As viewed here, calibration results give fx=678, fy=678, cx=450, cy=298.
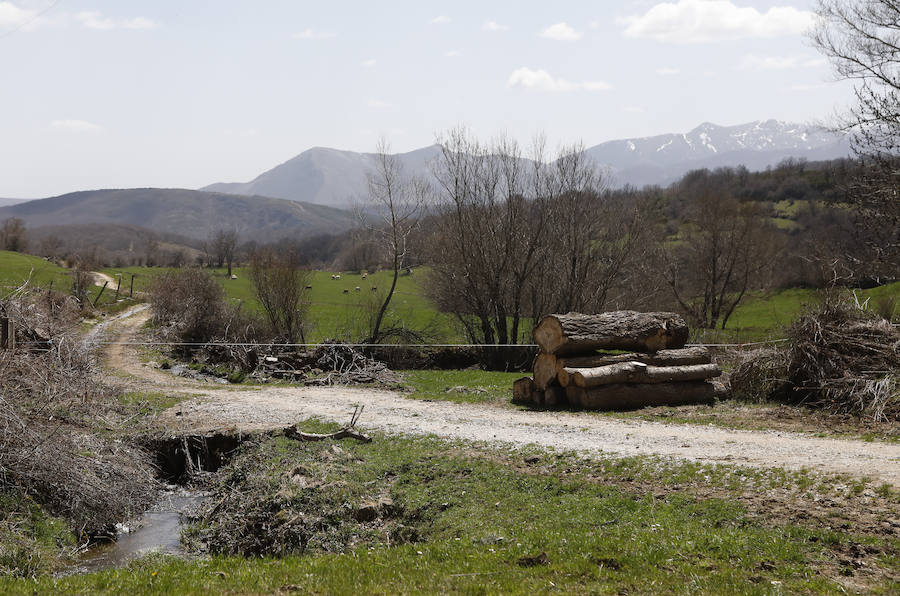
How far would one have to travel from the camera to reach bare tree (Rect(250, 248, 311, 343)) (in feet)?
102

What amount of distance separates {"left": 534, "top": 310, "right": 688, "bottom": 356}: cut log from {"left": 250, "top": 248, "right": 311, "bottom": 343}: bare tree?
51.6ft

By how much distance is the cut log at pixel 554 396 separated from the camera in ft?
58.4

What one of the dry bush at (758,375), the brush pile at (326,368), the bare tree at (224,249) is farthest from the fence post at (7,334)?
the bare tree at (224,249)

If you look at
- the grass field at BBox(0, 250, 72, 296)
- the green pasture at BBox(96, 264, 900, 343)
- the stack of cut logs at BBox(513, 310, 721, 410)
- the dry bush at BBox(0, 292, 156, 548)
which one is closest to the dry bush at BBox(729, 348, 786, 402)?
the stack of cut logs at BBox(513, 310, 721, 410)

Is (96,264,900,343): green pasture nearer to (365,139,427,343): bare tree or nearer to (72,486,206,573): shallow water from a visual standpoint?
(365,139,427,343): bare tree

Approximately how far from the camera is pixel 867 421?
13375mm

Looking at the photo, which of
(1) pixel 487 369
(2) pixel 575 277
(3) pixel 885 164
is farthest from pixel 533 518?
(2) pixel 575 277

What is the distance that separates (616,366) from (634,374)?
0.53 meters

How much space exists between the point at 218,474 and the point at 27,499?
152 inches

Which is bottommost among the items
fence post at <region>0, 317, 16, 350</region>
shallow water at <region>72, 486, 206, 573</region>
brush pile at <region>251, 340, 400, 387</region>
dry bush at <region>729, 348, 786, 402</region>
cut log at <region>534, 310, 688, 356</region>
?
shallow water at <region>72, 486, 206, 573</region>

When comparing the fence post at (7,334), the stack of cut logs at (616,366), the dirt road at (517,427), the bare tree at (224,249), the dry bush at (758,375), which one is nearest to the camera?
the dirt road at (517,427)

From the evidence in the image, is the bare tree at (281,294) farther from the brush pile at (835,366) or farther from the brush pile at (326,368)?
the brush pile at (835,366)

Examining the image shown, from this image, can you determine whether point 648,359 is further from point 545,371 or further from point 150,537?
point 150,537

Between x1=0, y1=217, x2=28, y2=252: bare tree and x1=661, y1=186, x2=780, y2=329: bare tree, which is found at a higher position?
x1=0, y1=217, x2=28, y2=252: bare tree
